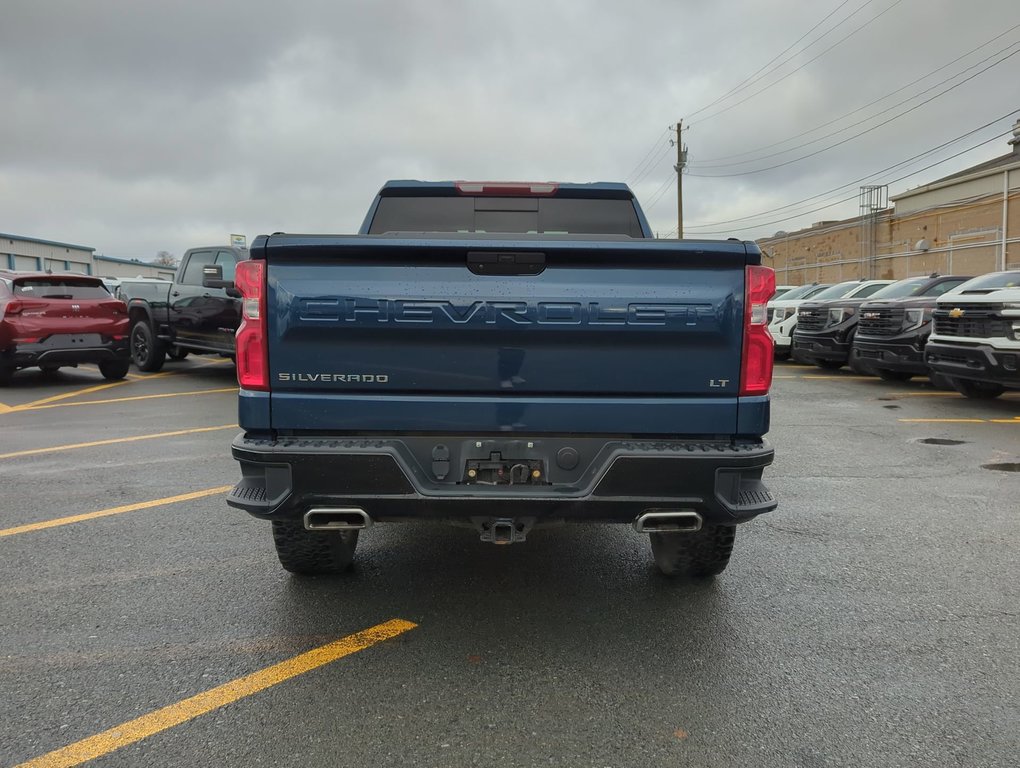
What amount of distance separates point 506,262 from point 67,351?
11.0m

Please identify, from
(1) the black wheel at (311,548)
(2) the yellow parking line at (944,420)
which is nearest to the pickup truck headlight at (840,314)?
(2) the yellow parking line at (944,420)

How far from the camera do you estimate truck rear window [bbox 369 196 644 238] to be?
429 centimetres

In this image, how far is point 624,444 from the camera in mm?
2803

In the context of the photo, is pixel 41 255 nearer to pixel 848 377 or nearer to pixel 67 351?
pixel 67 351

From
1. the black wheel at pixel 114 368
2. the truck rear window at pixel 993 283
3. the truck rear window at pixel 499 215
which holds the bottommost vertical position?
the black wheel at pixel 114 368

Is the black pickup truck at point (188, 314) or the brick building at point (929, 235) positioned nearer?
the black pickup truck at point (188, 314)

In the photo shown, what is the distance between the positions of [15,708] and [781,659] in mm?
2971

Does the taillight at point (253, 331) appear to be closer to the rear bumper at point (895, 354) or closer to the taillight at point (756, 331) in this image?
the taillight at point (756, 331)

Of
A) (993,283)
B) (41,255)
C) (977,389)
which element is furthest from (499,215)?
(41,255)

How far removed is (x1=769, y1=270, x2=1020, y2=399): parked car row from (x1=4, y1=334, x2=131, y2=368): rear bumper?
12.5 metres

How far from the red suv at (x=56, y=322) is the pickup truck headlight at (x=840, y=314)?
41.7ft

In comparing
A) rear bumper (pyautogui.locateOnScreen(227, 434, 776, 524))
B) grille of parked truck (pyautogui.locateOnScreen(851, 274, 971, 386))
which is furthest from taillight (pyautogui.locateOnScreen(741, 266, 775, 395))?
grille of parked truck (pyautogui.locateOnScreen(851, 274, 971, 386))

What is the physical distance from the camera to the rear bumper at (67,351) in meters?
10.9

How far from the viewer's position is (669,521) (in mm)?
2861
